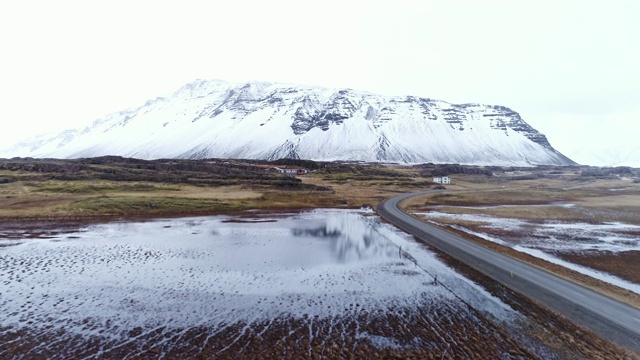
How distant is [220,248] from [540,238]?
42.5 m

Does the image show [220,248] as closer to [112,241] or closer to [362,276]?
[112,241]

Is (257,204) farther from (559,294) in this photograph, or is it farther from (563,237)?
(559,294)

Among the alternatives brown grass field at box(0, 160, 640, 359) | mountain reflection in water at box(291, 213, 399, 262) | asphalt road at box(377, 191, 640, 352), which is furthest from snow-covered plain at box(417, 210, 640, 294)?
mountain reflection in water at box(291, 213, 399, 262)

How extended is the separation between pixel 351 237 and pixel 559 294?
2664 cm

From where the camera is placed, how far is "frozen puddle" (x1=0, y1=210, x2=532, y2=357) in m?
18.3

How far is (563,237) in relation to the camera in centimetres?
4719

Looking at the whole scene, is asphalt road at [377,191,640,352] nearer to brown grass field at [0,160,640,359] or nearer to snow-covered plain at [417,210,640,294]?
brown grass field at [0,160,640,359]

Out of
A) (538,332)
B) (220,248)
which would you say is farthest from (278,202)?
(538,332)

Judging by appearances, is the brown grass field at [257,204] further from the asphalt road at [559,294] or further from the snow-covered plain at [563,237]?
the snow-covered plain at [563,237]

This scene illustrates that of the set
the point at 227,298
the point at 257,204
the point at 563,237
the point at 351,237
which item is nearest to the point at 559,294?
the point at 227,298

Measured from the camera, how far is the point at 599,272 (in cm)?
3180

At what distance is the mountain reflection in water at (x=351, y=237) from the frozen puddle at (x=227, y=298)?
1.56 feet

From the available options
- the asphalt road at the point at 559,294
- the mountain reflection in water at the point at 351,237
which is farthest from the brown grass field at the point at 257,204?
the mountain reflection in water at the point at 351,237

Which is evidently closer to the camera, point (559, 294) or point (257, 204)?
point (559, 294)
